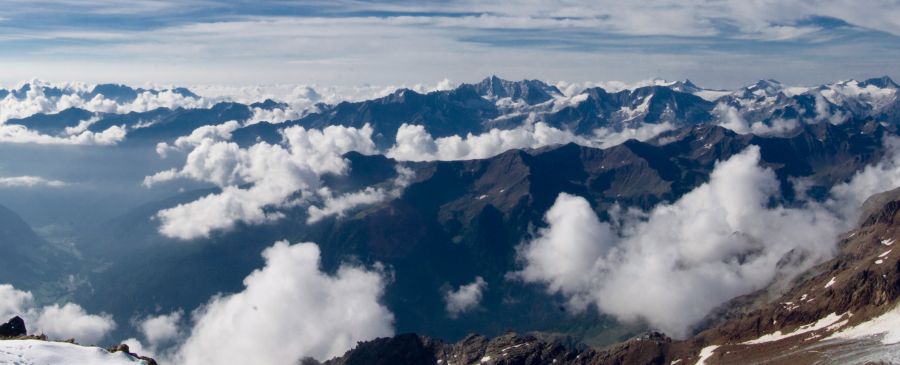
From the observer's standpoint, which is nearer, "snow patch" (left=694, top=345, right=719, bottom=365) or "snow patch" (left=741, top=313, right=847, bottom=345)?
"snow patch" (left=741, top=313, right=847, bottom=345)

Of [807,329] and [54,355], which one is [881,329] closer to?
[807,329]

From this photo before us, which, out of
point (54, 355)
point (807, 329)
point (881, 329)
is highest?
point (54, 355)

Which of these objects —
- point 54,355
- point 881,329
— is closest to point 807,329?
point 881,329

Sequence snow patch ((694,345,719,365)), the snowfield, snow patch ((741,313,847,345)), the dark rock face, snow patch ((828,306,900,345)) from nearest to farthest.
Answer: the snowfield < the dark rock face < snow patch ((828,306,900,345)) < snow patch ((741,313,847,345)) < snow patch ((694,345,719,365))

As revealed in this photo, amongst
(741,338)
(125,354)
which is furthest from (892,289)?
(125,354)

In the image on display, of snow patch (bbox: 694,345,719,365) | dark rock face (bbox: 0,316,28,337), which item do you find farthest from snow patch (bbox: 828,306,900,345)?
dark rock face (bbox: 0,316,28,337)

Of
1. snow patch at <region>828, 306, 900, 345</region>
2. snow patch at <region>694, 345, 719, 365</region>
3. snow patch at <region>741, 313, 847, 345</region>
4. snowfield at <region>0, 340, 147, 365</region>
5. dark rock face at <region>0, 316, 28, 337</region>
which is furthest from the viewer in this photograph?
snow patch at <region>694, 345, 719, 365</region>

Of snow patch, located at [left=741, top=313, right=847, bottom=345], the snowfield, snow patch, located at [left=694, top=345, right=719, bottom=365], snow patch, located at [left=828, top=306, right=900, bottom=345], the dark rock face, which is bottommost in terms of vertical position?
snow patch, located at [left=694, top=345, right=719, bottom=365]

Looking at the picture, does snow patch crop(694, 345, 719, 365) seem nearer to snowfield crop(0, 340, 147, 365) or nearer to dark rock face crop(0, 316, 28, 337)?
snowfield crop(0, 340, 147, 365)

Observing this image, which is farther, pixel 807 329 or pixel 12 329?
pixel 807 329
